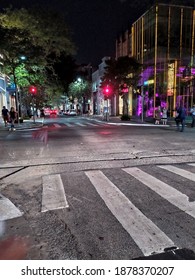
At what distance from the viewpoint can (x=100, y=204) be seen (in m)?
5.36

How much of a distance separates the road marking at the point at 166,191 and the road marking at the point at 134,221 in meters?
0.77

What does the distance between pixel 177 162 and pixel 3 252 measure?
6666 millimetres

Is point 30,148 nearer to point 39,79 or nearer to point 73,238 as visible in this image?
point 73,238

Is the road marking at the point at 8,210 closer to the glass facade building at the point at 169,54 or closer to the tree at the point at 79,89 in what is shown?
the glass facade building at the point at 169,54

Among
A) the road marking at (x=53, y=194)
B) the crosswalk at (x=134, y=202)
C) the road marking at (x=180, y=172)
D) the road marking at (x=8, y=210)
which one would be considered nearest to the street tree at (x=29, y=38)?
the road marking at (x=53, y=194)

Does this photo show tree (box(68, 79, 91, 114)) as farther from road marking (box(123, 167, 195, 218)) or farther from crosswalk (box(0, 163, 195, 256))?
crosswalk (box(0, 163, 195, 256))

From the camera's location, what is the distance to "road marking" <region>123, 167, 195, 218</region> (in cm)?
514

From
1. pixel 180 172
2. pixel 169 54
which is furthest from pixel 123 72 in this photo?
pixel 180 172

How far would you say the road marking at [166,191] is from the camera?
5135 mm

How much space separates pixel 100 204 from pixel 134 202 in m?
0.64

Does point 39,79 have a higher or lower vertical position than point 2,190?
higher

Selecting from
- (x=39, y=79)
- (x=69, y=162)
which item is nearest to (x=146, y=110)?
(x=39, y=79)

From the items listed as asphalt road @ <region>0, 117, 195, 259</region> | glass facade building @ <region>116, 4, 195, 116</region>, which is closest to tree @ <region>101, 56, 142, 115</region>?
glass facade building @ <region>116, 4, 195, 116</region>

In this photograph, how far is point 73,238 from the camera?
3.99 metres
